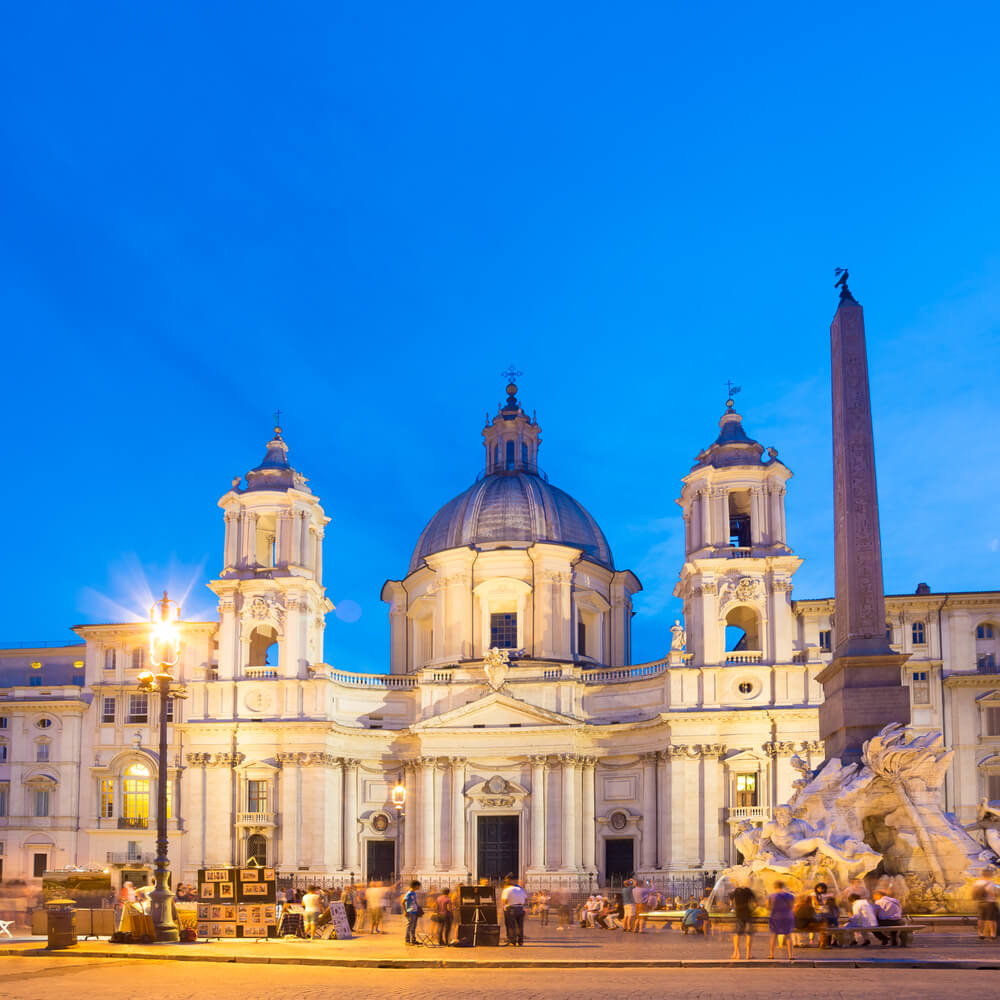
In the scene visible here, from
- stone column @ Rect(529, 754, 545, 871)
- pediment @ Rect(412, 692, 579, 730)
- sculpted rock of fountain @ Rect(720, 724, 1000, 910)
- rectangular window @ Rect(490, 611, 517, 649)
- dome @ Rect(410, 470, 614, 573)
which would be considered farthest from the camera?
dome @ Rect(410, 470, 614, 573)

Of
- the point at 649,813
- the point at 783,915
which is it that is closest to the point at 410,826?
the point at 649,813

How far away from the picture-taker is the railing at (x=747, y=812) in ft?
190

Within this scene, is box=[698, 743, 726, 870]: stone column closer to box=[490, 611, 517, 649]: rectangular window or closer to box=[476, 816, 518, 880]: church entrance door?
box=[476, 816, 518, 880]: church entrance door

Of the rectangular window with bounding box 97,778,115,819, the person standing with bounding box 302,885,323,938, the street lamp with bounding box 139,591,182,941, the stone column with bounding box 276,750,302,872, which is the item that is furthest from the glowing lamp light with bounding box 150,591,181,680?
the rectangular window with bounding box 97,778,115,819

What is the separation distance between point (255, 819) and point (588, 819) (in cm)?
1538

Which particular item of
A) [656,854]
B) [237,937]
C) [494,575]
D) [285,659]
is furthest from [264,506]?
[237,937]

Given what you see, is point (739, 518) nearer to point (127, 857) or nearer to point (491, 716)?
point (491, 716)

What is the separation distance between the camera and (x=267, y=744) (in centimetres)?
6300

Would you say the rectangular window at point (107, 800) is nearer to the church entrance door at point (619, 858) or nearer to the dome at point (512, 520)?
the dome at point (512, 520)

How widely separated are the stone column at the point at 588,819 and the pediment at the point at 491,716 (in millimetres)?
2518

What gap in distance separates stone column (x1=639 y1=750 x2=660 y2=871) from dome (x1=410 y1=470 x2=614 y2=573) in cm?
1311

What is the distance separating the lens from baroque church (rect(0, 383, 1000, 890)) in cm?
6003

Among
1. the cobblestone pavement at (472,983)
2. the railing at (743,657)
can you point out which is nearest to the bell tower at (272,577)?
the railing at (743,657)

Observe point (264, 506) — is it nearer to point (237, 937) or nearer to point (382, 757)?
point (382, 757)
